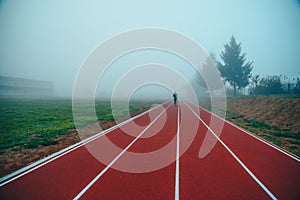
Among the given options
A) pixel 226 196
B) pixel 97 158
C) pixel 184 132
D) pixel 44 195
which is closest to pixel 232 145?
pixel 184 132

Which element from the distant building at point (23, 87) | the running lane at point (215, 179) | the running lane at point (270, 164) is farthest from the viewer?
the distant building at point (23, 87)

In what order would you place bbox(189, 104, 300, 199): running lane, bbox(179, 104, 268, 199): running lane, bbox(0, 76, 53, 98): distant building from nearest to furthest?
bbox(179, 104, 268, 199): running lane < bbox(189, 104, 300, 199): running lane < bbox(0, 76, 53, 98): distant building

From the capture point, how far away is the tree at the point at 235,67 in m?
32.4

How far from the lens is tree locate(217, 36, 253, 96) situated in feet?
106

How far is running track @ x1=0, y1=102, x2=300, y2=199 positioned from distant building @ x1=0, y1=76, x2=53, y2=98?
7498 centimetres

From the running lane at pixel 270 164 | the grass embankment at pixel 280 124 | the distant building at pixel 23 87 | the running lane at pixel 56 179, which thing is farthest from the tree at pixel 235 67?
the distant building at pixel 23 87

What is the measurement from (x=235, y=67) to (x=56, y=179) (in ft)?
113

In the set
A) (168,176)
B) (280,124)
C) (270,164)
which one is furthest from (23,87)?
(270,164)

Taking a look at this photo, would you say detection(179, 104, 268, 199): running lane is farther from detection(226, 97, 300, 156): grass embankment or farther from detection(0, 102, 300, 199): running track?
detection(226, 97, 300, 156): grass embankment

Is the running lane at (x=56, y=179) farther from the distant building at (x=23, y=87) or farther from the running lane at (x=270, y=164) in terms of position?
the distant building at (x=23, y=87)

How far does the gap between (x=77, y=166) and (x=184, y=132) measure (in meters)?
6.60

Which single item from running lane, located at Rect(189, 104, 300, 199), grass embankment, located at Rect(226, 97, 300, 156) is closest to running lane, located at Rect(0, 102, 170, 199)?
running lane, located at Rect(189, 104, 300, 199)

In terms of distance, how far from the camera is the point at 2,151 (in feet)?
23.6

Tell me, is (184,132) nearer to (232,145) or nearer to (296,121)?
(232,145)
